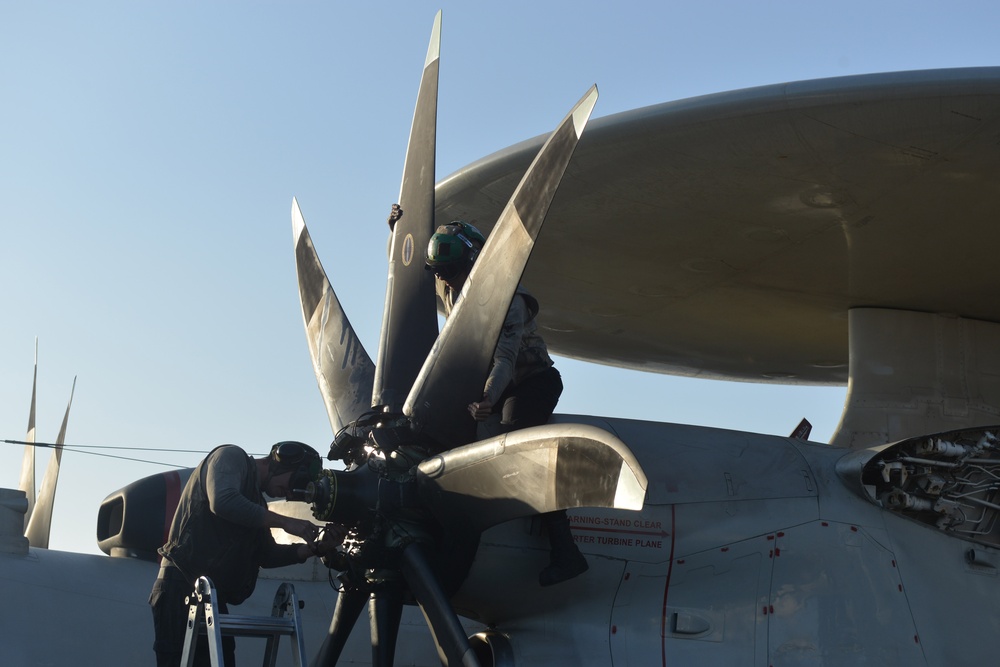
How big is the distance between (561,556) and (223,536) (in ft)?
6.82

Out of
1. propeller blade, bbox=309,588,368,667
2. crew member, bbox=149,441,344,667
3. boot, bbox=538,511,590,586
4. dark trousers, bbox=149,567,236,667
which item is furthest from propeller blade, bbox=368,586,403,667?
dark trousers, bbox=149,567,236,667

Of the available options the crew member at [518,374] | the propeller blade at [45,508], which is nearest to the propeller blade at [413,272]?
the crew member at [518,374]

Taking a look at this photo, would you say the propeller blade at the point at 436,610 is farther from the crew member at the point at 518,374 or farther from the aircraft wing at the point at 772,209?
the aircraft wing at the point at 772,209

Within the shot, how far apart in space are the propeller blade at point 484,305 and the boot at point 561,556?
2.42 ft

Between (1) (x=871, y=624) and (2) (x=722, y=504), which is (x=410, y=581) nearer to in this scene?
(2) (x=722, y=504)

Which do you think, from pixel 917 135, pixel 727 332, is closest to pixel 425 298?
pixel 917 135

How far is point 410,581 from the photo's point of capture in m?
6.14

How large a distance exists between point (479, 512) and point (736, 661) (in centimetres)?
184

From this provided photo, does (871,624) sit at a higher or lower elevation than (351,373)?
lower

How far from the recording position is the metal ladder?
18.8 feet

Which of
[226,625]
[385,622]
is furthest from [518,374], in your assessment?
[226,625]

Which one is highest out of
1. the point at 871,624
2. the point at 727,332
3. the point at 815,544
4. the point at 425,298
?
the point at 727,332

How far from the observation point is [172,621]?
21.9 feet

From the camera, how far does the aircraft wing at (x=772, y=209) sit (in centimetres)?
833
